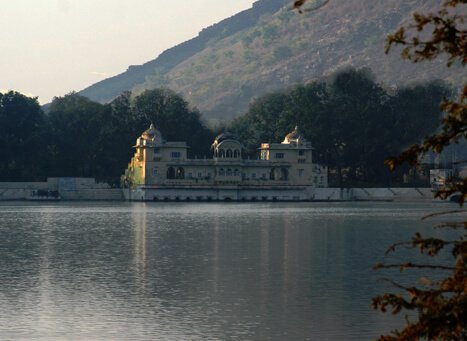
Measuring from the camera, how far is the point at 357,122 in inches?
6265

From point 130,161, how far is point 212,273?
116673mm

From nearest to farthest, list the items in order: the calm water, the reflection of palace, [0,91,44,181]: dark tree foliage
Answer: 1. the calm water
2. the reflection of palace
3. [0,91,44,181]: dark tree foliage

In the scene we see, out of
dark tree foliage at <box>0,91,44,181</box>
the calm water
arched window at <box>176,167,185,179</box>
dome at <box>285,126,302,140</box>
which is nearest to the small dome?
arched window at <box>176,167,185,179</box>

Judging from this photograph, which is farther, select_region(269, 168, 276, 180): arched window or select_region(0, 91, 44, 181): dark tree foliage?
select_region(269, 168, 276, 180): arched window

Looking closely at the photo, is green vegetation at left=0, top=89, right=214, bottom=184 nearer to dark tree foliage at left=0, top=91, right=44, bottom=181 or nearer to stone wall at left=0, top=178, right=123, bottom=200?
dark tree foliage at left=0, top=91, right=44, bottom=181

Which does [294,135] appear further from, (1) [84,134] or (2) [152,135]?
(1) [84,134]

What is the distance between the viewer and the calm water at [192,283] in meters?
27.5

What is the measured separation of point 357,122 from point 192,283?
122035 millimetres

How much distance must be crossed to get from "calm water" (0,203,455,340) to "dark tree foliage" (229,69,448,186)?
3133 inches

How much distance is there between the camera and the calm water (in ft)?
90.1

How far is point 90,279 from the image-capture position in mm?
40625

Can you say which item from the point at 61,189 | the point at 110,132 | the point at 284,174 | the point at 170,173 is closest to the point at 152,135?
the point at 170,173

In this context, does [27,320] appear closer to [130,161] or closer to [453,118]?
[453,118]

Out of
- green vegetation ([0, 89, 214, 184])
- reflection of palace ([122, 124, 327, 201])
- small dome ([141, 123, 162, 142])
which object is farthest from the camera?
green vegetation ([0, 89, 214, 184])
